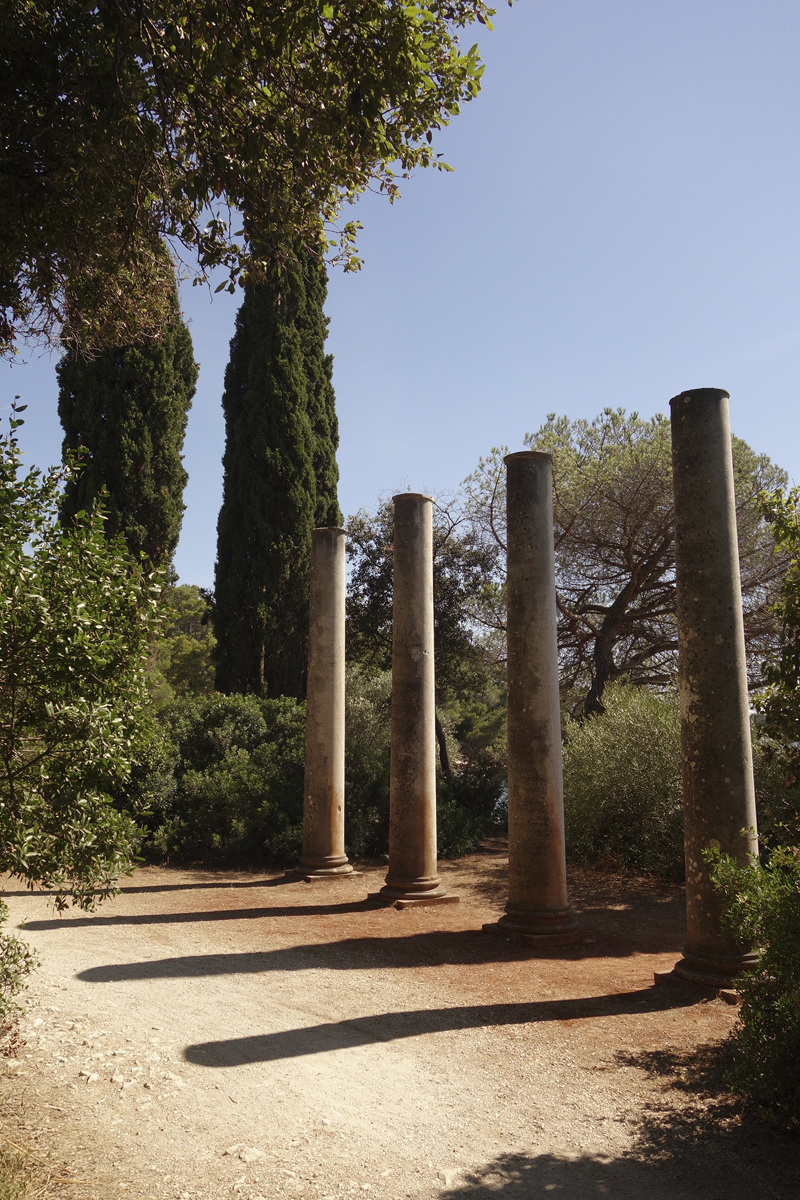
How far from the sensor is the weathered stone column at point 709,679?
22.4 ft

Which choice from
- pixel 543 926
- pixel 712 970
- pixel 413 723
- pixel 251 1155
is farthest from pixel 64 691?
pixel 413 723

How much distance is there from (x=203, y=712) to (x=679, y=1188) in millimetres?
14220

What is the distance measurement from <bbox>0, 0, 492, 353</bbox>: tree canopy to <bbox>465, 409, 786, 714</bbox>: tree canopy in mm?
12000

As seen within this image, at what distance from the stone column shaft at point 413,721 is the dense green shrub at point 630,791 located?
153 inches

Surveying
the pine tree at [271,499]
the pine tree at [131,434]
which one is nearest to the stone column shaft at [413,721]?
the pine tree at [271,499]

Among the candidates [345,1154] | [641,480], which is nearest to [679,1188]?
[345,1154]

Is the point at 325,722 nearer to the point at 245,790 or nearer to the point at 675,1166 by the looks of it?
the point at 245,790

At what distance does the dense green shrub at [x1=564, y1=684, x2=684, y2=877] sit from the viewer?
12883 mm

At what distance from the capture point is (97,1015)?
6.24m

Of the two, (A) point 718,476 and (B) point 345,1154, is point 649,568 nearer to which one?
(A) point 718,476

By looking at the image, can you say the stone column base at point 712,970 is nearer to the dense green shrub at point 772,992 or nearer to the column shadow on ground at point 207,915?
the dense green shrub at point 772,992

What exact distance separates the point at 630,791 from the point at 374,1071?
912cm

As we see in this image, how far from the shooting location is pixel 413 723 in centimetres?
1123

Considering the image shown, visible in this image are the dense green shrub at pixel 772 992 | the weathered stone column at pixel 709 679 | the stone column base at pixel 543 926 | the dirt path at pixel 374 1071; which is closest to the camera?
the dirt path at pixel 374 1071
